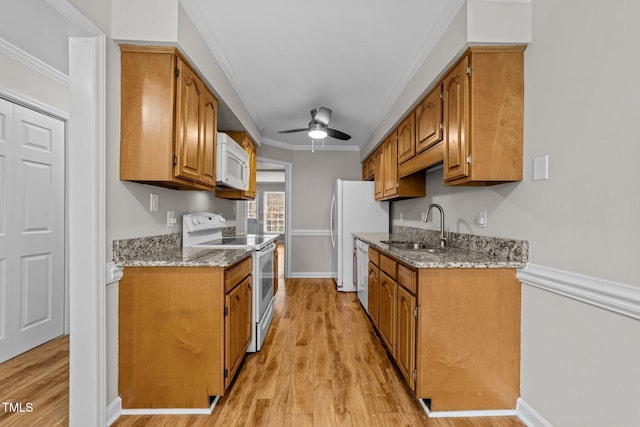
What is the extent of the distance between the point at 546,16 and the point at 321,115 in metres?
2.33

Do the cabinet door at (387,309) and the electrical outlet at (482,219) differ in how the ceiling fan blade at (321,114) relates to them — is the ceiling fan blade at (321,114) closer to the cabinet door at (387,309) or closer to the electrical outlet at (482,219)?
the cabinet door at (387,309)

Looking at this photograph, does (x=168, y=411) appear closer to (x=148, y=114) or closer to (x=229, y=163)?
(x=148, y=114)

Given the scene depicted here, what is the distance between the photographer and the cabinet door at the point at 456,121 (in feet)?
6.00

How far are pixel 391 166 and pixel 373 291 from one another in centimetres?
149

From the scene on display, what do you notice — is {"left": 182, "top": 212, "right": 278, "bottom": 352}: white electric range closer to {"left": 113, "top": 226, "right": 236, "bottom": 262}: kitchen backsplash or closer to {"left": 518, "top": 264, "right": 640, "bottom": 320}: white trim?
{"left": 113, "top": 226, "right": 236, "bottom": 262}: kitchen backsplash

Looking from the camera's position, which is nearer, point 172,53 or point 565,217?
point 565,217

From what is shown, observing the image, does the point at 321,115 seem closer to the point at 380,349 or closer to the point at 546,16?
the point at 546,16

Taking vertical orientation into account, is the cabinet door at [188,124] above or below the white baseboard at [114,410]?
above

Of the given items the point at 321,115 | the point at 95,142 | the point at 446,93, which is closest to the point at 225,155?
the point at 95,142

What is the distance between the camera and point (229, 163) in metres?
2.77

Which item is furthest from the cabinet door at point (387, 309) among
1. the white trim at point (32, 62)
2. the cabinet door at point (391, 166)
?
the white trim at point (32, 62)

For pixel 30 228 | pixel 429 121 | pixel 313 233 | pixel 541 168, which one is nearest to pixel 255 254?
pixel 429 121

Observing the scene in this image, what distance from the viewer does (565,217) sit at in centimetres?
147

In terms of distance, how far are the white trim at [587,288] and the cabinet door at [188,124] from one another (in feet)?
6.90
